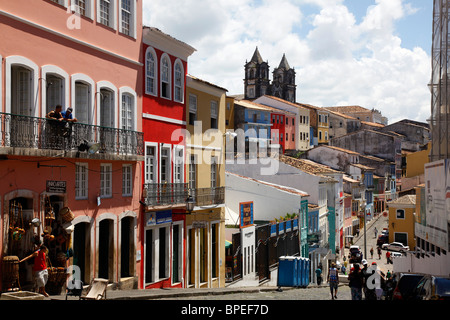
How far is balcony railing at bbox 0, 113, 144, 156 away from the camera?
A: 648 inches

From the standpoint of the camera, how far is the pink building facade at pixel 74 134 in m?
16.9

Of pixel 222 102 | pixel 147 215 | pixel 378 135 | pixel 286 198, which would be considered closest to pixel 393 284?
pixel 147 215

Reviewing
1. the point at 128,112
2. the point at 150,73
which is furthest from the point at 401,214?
the point at 128,112

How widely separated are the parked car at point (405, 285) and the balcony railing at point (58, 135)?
381 inches

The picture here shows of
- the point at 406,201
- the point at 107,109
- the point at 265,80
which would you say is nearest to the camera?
the point at 107,109

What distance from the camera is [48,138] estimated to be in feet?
58.0

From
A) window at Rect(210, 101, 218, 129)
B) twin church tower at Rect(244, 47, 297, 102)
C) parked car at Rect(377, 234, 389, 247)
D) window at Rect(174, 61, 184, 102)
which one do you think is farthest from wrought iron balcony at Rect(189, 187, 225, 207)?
twin church tower at Rect(244, 47, 297, 102)

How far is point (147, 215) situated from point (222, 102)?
9604 mm

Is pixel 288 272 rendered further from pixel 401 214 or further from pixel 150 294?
pixel 401 214

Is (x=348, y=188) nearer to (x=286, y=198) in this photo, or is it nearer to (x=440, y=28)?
(x=286, y=198)

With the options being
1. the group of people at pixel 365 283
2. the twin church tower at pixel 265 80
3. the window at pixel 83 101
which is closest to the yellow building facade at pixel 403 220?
the group of people at pixel 365 283

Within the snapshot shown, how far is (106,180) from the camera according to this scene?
70.5 feet

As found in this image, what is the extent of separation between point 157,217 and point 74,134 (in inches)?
258

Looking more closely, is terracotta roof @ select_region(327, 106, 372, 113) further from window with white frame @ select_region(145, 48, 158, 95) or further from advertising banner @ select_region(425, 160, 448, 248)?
window with white frame @ select_region(145, 48, 158, 95)
